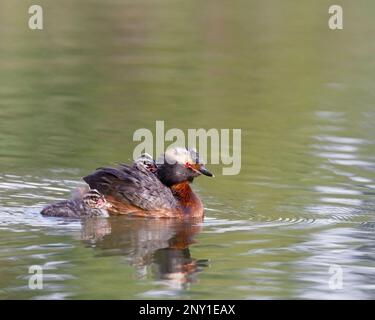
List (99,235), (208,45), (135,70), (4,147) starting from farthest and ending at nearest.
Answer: (208,45)
(135,70)
(4,147)
(99,235)

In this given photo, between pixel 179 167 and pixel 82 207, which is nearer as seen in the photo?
pixel 82 207

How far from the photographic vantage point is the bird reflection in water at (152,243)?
37.2ft

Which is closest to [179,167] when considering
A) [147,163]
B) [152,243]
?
[147,163]

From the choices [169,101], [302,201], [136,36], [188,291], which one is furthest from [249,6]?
[188,291]

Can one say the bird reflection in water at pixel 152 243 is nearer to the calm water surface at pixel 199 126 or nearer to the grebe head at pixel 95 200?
the calm water surface at pixel 199 126

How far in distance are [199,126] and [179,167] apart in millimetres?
5635

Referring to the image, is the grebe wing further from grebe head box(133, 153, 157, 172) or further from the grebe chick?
grebe head box(133, 153, 157, 172)

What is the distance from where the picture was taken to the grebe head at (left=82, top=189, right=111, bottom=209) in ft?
44.0

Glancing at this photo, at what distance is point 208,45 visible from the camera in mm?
30734

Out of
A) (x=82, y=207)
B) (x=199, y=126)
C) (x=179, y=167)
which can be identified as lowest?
(x=82, y=207)

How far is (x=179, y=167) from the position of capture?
45.9 feet

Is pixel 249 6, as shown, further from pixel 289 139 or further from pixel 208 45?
pixel 289 139

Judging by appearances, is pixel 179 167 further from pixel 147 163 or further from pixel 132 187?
pixel 132 187

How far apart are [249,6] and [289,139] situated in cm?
2045
